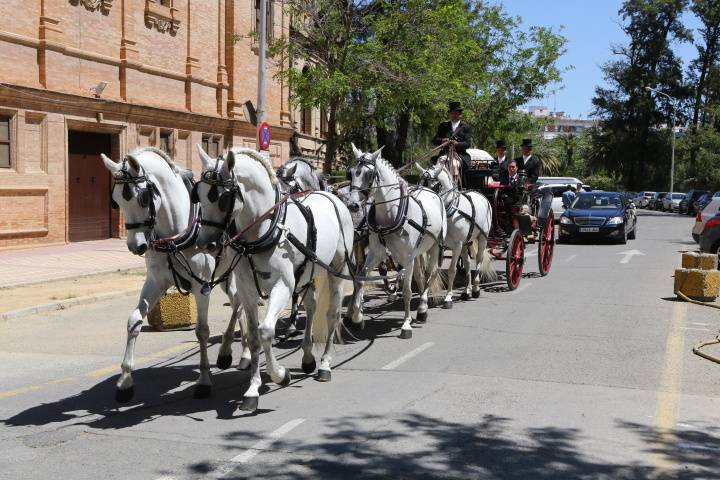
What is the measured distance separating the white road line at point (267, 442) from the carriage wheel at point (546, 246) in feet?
35.9

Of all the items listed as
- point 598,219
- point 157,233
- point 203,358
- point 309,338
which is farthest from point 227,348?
point 598,219

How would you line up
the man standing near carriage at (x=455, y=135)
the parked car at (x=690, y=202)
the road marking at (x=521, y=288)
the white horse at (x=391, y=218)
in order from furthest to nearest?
the parked car at (x=690, y=202), the road marking at (x=521, y=288), the man standing near carriage at (x=455, y=135), the white horse at (x=391, y=218)

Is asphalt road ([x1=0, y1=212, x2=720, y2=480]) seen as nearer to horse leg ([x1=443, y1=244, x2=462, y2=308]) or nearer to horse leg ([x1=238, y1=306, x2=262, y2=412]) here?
horse leg ([x1=238, y1=306, x2=262, y2=412])

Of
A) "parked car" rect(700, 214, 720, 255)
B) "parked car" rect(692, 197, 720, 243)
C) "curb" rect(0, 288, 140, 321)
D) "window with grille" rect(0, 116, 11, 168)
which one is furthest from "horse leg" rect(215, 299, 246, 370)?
"parked car" rect(692, 197, 720, 243)

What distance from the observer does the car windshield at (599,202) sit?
27.0 meters

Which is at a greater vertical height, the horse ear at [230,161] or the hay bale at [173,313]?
the horse ear at [230,161]

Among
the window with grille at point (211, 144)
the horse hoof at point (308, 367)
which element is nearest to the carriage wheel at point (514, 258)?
the horse hoof at point (308, 367)

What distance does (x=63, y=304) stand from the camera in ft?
41.2

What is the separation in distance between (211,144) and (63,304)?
54.9ft

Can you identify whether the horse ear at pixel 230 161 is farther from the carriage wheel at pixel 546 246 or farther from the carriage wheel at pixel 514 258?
the carriage wheel at pixel 546 246

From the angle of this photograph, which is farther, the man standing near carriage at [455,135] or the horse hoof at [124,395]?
the man standing near carriage at [455,135]

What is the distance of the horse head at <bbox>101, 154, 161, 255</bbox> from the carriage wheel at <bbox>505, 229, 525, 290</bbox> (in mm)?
8587

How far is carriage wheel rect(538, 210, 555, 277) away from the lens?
1628 cm

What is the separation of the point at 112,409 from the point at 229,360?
1647 mm
